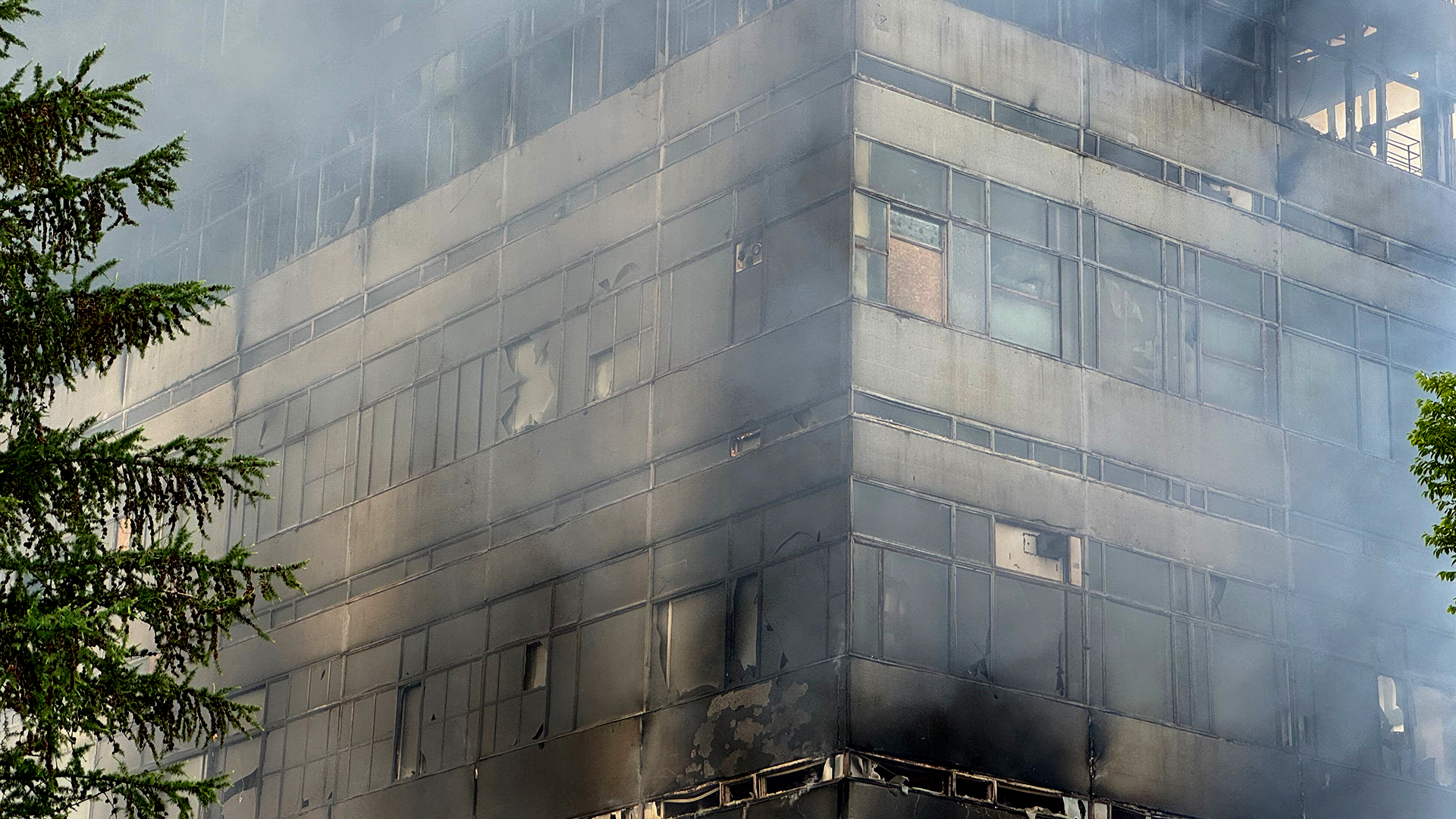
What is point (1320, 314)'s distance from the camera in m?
24.9

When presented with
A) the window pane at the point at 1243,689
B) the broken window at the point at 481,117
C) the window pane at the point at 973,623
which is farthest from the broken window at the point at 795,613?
the broken window at the point at 481,117

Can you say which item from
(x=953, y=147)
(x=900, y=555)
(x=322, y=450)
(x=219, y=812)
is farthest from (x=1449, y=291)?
(x=219, y=812)

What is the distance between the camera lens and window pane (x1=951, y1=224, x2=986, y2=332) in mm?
21750

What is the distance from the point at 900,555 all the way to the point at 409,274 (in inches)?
358

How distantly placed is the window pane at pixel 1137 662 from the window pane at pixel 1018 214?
4036 millimetres

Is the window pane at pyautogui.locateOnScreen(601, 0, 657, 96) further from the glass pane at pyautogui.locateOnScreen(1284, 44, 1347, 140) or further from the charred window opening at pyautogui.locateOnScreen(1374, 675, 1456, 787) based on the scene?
the charred window opening at pyautogui.locateOnScreen(1374, 675, 1456, 787)

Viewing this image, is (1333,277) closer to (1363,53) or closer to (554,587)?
(1363,53)

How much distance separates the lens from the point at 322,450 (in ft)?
90.0

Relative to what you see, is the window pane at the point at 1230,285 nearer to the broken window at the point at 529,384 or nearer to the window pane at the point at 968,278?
the window pane at the point at 968,278

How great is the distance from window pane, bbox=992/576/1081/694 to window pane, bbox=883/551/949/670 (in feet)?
2.13

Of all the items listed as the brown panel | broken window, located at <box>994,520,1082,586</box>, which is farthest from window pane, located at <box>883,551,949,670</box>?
the brown panel

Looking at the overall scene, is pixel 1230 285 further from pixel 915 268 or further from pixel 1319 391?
pixel 915 268

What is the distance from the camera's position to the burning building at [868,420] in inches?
818

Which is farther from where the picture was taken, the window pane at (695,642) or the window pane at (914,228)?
the window pane at (914,228)
